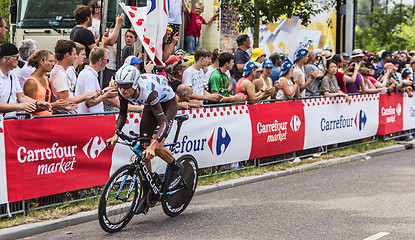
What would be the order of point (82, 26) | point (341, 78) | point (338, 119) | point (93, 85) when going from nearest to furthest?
1. point (93, 85)
2. point (82, 26)
3. point (338, 119)
4. point (341, 78)

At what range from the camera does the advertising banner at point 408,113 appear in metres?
17.8

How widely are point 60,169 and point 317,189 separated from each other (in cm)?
425

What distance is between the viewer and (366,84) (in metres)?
16.2

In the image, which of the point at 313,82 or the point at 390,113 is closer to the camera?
the point at 313,82

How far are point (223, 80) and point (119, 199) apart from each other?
15.7 feet

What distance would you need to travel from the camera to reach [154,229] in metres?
7.51

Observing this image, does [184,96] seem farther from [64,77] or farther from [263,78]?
[263,78]

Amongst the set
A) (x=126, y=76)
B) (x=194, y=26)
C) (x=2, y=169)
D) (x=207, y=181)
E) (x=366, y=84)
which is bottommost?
(x=207, y=181)

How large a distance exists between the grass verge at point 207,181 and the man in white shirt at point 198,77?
4.50ft

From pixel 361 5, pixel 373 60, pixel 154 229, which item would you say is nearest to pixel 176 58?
pixel 154 229

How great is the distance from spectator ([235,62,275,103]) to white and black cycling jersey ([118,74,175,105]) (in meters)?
4.15

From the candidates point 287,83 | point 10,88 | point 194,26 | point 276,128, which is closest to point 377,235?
point 10,88

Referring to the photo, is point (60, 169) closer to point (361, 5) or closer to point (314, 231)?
point (314, 231)

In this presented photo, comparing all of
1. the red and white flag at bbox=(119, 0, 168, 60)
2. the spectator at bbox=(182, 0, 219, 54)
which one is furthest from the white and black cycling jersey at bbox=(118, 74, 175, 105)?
the spectator at bbox=(182, 0, 219, 54)
